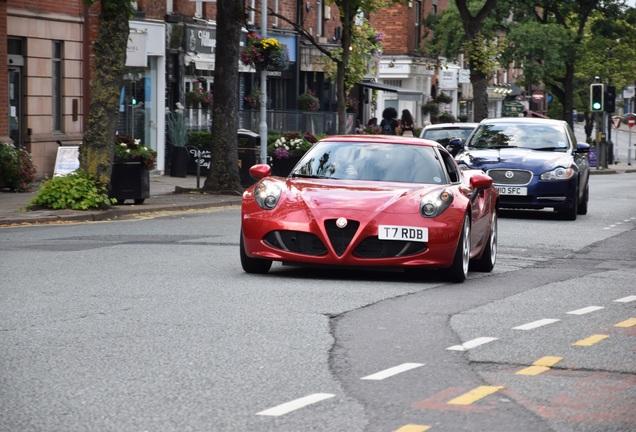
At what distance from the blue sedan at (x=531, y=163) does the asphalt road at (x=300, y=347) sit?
729cm

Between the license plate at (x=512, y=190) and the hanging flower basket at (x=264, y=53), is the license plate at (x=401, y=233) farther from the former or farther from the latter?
the hanging flower basket at (x=264, y=53)

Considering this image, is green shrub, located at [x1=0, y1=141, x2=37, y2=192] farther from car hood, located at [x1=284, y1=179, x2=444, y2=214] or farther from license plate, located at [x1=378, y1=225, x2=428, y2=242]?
license plate, located at [x1=378, y1=225, x2=428, y2=242]

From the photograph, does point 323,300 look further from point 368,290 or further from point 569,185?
point 569,185

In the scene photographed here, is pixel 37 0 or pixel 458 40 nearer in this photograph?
pixel 37 0

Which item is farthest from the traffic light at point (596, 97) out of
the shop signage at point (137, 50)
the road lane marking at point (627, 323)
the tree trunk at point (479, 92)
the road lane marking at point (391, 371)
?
the road lane marking at point (391, 371)

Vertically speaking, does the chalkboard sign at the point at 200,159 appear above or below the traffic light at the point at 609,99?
below

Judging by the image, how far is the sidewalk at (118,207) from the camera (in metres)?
19.5

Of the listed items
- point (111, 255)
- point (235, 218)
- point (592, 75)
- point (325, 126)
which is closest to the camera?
point (111, 255)

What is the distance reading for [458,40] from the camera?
6044cm

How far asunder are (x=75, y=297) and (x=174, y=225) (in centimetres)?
866

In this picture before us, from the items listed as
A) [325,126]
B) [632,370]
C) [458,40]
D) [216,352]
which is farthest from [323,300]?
[458,40]

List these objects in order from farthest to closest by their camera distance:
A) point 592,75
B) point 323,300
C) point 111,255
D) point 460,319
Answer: point 592,75 < point 111,255 < point 323,300 < point 460,319

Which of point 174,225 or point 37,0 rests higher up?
point 37,0

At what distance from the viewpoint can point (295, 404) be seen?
251 inches
